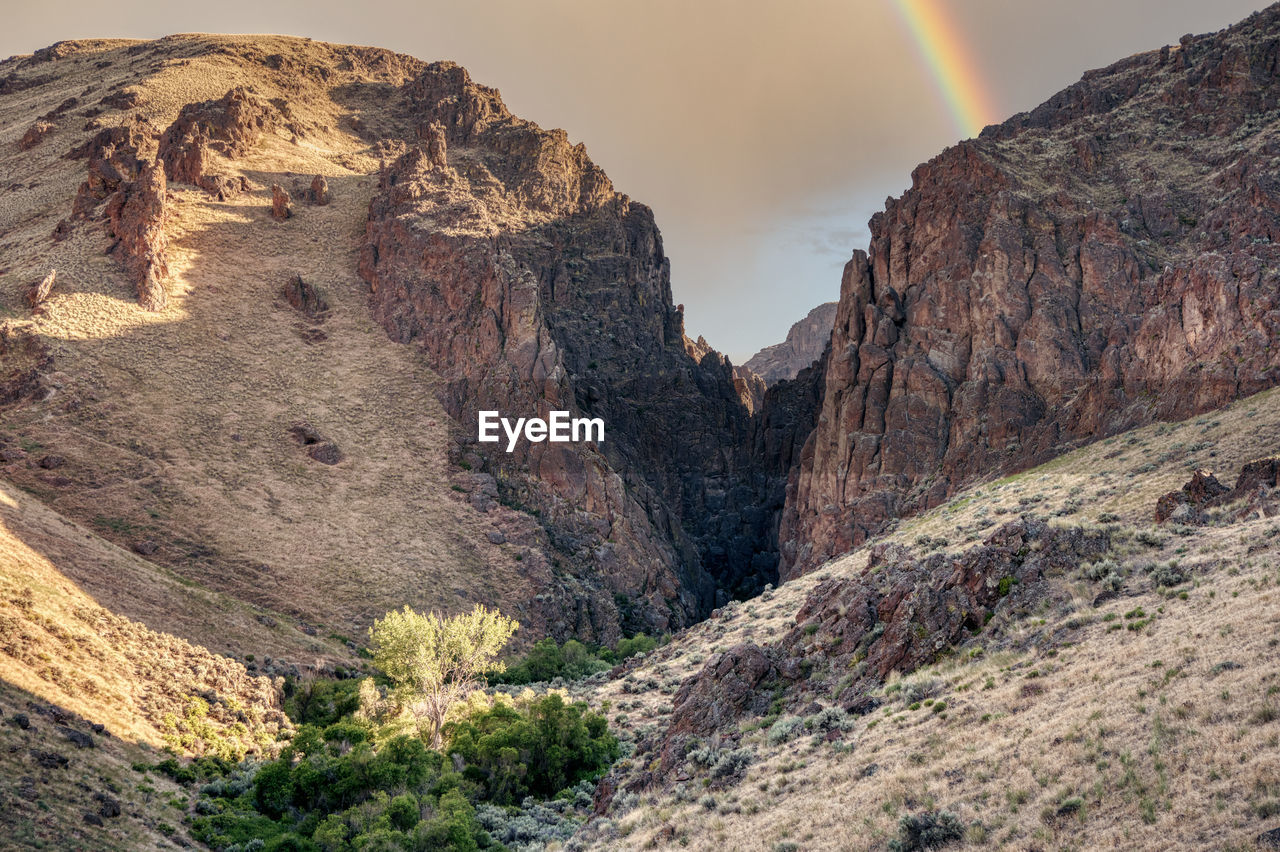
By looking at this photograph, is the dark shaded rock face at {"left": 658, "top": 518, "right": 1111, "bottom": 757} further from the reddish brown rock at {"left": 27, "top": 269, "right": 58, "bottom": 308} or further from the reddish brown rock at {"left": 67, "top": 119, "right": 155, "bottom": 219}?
the reddish brown rock at {"left": 67, "top": 119, "right": 155, "bottom": 219}

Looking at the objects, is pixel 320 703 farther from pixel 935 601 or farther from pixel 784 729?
pixel 935 601

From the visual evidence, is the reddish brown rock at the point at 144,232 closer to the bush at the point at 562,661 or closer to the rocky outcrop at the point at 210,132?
the rocky outcrop at the point at 210,132

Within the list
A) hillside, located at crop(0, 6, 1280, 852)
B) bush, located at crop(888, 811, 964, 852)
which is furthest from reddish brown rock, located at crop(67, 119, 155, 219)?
bush, located at crop(888, 811, 964, 852)

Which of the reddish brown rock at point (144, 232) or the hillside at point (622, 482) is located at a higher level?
the reddish brown rock at point (144, 232)

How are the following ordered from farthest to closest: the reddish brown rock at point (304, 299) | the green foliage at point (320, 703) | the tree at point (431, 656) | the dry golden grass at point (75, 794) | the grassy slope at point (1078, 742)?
1. the reddish brown rock at point (304, 299)
2. the green foliage at point (320, 703)
3. the tree at point (431, 656)
4. the dry golden grass at point (75, 794)
5. the grassy slope at point (1078, 742)

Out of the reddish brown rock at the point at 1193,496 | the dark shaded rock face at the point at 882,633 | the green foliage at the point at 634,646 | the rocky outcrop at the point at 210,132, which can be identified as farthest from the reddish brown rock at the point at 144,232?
the reddish brown rock at the point at 1193,496

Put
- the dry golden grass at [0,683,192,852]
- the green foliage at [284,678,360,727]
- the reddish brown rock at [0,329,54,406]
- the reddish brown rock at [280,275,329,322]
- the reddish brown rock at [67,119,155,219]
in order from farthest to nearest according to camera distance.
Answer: the reddish brown rock at [280,275,329,322]
the reddish brown rock at [67,119,155,219]
the reddish brown rock at [0,329,54,406]
the green foliage at [284,678,360,727]
the dry golden grass at [0,683,192,852]

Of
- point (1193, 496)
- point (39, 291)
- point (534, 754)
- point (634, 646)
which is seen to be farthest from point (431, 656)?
point (39, 291)
